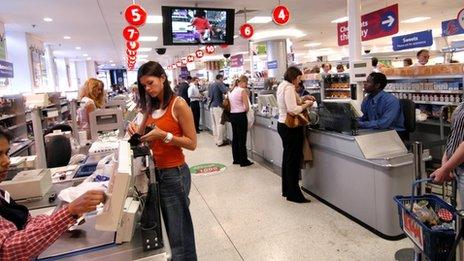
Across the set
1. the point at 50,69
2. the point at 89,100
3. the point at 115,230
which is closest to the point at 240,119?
the point at 89,100

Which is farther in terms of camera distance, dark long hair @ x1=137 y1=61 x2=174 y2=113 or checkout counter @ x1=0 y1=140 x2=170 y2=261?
dark long hair @ x1=137 y1=61 x2=174 y2=113

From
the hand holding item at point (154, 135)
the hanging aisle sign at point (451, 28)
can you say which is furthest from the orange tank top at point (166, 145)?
the hanging aisle sign at point (451, 28)

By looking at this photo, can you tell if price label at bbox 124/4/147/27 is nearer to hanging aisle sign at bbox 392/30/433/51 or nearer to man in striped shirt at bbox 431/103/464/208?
man in striped shirt at bbox 431/103/464/208

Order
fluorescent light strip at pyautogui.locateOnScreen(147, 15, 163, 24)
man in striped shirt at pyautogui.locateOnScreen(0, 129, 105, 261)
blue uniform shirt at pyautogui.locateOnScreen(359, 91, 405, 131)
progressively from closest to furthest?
man in striped shirt at pyautogui.locateOnScreen(0, 129, 105, 261)
blue uniform shirt at pyautogui.locateOnScreen(359, 91, 405, 131)
fluorescent light strip at pyautogui.locateOnScreen(147, 15, 163, 24)

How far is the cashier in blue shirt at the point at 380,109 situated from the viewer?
13.1 ft

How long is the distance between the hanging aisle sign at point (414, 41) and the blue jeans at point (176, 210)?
36.3 feet

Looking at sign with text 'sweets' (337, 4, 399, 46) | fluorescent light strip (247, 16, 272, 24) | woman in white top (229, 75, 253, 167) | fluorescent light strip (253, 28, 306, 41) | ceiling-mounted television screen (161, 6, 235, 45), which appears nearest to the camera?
woman in white top (229, 75, 253, 167)

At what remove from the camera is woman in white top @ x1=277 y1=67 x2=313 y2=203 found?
4273 mm

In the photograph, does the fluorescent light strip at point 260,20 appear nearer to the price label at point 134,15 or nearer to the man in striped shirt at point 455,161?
the price label at point 134,15

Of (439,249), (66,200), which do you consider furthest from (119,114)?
(439,249)

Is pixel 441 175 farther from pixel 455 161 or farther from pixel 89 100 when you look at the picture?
pixel 89 100

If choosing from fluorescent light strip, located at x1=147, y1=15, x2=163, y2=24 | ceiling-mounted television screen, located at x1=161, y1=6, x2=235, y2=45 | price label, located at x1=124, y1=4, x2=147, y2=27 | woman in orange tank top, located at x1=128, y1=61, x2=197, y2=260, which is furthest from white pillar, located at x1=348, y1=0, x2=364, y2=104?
fluorescent light strip, located at x1=147, y1=15, x2=163, y2=24

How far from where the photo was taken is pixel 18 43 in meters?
10.5

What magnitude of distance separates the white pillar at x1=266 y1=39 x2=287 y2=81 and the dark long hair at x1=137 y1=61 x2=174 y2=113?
11.6 metres
